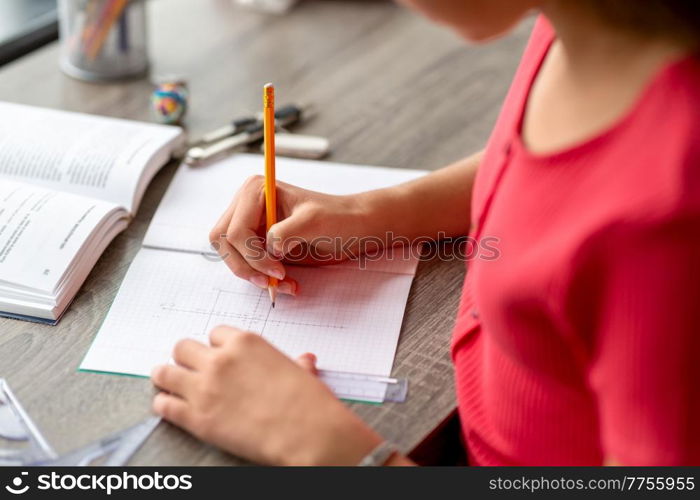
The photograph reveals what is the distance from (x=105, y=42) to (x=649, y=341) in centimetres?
105

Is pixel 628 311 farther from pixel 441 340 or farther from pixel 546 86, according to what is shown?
pixel 441 340

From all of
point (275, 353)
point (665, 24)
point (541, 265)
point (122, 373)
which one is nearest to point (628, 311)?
point (541, 265)

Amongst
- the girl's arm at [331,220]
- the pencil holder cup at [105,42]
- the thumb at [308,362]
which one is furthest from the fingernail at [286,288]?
the pencil holder cup at [105,42]

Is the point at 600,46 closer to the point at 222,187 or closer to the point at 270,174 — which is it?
the point at 270,174

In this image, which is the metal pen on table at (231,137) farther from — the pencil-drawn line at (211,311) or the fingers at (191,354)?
the fingers at (191,354)

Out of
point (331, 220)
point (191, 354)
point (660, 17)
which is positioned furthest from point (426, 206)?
point (660, 17)

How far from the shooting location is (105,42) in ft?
4.65

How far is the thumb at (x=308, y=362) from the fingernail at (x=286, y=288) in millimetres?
113

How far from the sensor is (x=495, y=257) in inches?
28.4

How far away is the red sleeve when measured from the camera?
1.92 feet

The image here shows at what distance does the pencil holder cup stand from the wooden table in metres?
0.03

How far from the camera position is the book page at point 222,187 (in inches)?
42.4

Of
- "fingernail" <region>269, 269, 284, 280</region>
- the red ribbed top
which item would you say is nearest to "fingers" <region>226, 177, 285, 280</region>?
"fingernail" <region>269, 269, 284, 280</region>

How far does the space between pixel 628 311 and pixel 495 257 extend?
0.14 meters
